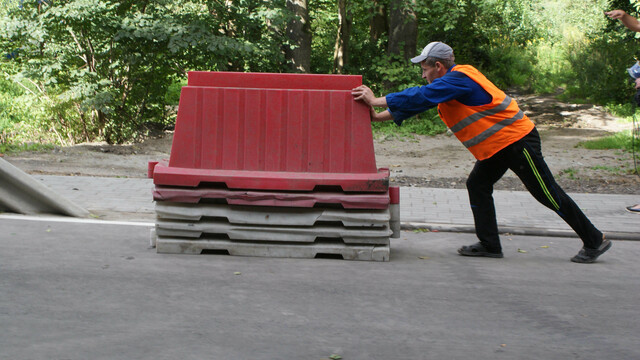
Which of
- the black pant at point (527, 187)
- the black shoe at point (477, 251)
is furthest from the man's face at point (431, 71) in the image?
the black shoe at point (477, 251)

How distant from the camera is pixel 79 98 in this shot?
567 inches

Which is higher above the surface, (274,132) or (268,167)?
(274,132)

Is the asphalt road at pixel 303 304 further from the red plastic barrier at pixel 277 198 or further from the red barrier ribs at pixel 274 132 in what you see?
the red barrier ribs at pixel 274 132

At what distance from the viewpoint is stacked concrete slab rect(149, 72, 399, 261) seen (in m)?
5.66

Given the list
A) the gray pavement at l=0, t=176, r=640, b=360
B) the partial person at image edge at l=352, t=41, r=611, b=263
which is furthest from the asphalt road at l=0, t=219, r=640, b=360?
the partial person at image edge at l=352, t=41, r=611, b=263

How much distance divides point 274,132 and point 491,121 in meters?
1.71

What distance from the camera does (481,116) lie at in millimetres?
5648

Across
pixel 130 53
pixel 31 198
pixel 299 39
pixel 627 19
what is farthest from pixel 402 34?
pixel 31 198

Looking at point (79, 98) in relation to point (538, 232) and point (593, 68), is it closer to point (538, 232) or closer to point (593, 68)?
point (538, 232)

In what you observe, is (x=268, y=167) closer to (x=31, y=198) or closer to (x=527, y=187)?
(x=527, y=187)

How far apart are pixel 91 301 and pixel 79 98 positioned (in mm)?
10783

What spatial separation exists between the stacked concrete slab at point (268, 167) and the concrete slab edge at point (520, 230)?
1.69 m

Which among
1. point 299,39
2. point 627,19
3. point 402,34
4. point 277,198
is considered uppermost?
point 402,34

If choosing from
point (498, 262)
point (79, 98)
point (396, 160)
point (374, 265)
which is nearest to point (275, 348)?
point (374, 265)
